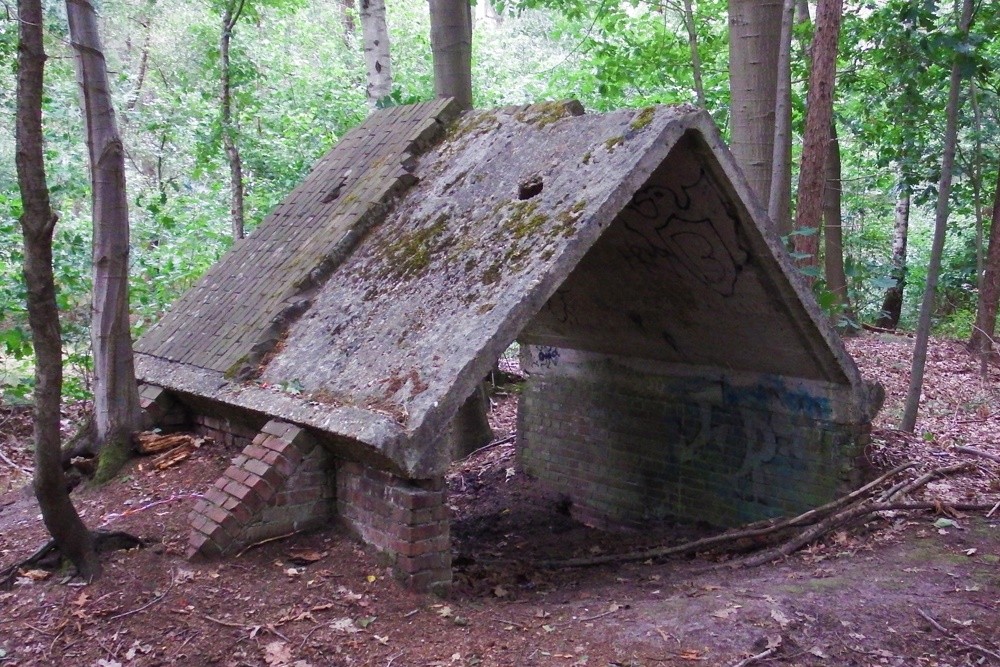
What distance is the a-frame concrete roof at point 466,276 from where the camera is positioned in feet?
14.5

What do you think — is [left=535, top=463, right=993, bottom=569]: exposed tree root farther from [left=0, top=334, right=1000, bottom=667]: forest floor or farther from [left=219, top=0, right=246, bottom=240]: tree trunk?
[left=219, top=0, right=246, bottom=240]: tree trunk

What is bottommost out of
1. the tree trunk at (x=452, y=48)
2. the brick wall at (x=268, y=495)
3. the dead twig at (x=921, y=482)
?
the dead twig at (x=921, y=482)

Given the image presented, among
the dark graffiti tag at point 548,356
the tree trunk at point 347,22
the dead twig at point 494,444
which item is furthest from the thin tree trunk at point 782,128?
the tree trunk at point 347,22

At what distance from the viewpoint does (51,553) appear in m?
4.43

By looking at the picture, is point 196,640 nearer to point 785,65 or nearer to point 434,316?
point 434,316

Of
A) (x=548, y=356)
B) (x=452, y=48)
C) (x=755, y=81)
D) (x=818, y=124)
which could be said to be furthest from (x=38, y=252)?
(x=818, y=124)

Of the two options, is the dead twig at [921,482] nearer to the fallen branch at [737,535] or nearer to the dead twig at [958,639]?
the fallen branch at [737,535]

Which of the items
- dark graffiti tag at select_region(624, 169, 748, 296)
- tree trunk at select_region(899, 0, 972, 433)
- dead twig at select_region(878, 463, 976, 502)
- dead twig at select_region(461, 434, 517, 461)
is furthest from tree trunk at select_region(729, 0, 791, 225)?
dead twig at select_region(461, 434, 517, 461)

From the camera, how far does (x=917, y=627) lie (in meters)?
3.95

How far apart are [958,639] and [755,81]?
16.7ft

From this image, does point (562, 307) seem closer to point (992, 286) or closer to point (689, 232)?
point (689, 232)

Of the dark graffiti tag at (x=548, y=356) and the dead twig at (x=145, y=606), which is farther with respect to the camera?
the dark graffiti tag at (x=548, y=356)

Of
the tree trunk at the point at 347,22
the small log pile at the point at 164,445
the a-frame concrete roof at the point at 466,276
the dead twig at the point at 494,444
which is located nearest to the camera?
the a-frame concrete roof at the point at 466,276

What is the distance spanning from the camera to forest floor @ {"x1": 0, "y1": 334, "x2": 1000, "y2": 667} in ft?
12.4
